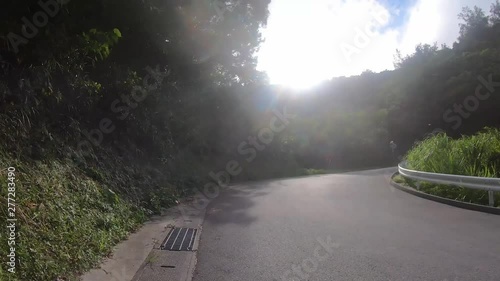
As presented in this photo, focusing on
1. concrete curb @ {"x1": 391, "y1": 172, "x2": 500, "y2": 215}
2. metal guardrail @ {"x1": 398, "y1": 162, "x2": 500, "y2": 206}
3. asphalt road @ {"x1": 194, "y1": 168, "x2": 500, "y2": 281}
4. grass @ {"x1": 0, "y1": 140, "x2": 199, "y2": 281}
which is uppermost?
grass @ {"x1": 0, "y1": 140, "x2": 199, "y2": 281}

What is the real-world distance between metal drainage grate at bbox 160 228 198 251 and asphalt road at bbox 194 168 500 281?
0.94 feet

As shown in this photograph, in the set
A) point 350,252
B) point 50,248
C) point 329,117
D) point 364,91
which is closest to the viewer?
point 50,248

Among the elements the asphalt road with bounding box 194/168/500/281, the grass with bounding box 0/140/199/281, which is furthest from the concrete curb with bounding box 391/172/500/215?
the grass with bounding box 0/140/199/281

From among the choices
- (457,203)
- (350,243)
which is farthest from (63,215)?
(457,203)

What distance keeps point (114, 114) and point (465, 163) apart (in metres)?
10.7

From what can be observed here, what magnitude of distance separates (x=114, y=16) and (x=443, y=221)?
8.20 meters

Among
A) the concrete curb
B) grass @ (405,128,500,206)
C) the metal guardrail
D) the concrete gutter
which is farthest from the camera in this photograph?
grass @ (405,128,500,206)

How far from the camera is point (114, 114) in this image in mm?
12859

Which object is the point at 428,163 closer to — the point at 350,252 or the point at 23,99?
the point at 350,252

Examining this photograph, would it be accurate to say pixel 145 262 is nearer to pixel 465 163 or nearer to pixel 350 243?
pixel 350 243

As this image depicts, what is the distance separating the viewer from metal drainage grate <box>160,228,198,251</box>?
6.90 m

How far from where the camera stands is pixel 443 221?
845cm

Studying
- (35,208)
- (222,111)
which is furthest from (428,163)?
(222,111)

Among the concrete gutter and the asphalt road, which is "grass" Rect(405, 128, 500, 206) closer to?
the asphalt road
